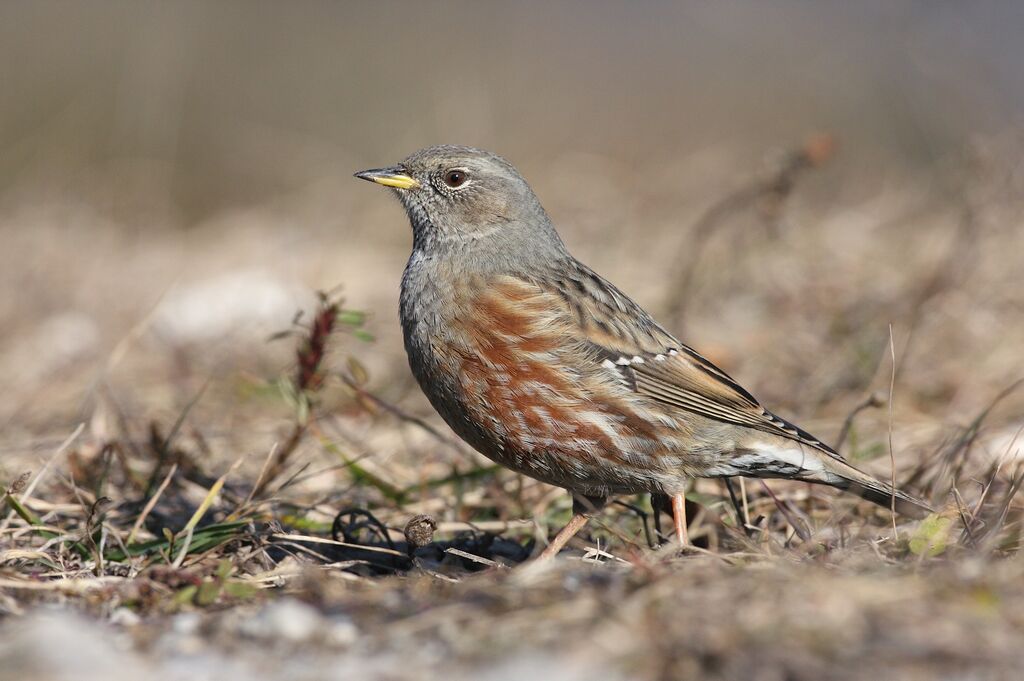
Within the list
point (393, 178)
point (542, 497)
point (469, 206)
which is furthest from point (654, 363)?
point (393, 178)

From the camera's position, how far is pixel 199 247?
37.0 ft

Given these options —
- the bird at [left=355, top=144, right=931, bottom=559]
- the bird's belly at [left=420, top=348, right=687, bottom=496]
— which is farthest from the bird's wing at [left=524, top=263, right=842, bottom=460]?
the bird's belly at [left=420, top=348, right=687, bottom=496]

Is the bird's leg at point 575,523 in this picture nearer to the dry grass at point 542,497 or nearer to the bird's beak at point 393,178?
the dry grass at point 542,497

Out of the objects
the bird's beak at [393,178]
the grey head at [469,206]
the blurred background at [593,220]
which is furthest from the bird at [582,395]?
the blurred background at [593,220]

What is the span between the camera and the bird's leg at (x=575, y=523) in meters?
4.95

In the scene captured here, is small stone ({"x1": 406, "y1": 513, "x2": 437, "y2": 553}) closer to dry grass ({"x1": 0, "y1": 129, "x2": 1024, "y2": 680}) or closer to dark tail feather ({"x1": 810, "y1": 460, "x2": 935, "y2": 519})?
dry grass ({"x1": 0, "y1": 129, "x2": 1024, "y2": 680})

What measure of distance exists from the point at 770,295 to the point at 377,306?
312 centimetres

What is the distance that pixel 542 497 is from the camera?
6039mm

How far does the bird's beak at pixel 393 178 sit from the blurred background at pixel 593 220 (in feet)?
4.53

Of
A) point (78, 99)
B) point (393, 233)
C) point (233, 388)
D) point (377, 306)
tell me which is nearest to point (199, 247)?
point (393, 233)

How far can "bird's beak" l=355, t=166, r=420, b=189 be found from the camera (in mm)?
6098

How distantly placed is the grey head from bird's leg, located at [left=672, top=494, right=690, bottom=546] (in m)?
1.43

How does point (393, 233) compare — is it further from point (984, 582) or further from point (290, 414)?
point (984, 582)

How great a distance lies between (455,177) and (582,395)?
1.61 meters
